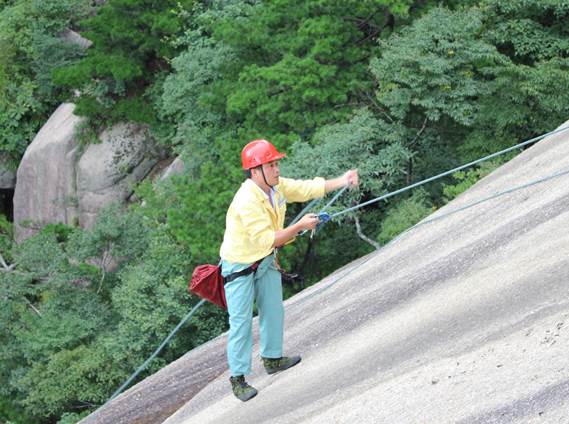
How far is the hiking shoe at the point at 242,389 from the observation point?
648cm

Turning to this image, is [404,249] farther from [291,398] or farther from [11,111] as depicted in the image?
[11,111]

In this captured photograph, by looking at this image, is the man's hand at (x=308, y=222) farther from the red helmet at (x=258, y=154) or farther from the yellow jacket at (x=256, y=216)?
the red helmet at (x=258, y=154)

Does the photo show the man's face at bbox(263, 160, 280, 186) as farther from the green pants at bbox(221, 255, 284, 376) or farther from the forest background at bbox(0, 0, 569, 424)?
the forest background at bbox(0, 0, 569, 424)

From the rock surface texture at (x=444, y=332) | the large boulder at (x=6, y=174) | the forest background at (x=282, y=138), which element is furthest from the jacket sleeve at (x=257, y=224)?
the large boulder at (x=6, y=174)

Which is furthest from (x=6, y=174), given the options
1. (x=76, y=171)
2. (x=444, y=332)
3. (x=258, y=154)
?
(x=444, y=332)

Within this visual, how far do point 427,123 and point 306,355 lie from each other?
391 inches

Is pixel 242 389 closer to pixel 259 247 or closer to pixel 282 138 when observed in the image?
pixel 259 247

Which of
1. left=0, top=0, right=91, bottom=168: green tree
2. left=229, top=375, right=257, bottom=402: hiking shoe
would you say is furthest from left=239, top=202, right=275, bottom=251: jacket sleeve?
left=0, top=0, right=91, bottom=168: green tree

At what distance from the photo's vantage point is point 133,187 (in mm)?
23891

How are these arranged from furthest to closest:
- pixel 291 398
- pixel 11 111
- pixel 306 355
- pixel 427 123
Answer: pixel 11 111 → pixel 427 123 → pixel 306 355 → pixel 291 398

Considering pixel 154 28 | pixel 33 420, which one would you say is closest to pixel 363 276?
pixel 33 420

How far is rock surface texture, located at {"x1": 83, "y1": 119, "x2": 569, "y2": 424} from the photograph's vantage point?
476cm

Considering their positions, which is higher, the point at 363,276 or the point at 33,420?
the point at 363,276

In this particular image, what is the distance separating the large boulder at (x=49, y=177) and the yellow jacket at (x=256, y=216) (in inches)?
765
